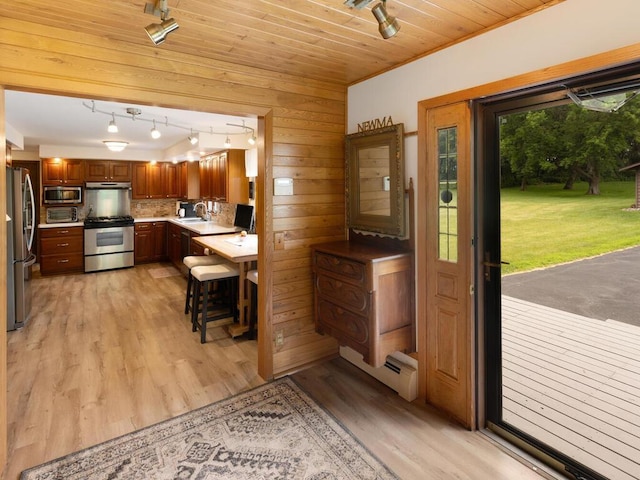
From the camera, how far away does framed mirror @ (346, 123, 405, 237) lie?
104 inches

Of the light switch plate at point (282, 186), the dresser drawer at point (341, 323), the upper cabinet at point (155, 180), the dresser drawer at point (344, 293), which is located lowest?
the dresser drawer at point (341, 323)

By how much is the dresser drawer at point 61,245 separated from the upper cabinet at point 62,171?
3.62 feet

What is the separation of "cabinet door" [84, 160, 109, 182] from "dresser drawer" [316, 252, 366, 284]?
6.40 meters

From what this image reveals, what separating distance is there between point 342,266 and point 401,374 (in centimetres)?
91

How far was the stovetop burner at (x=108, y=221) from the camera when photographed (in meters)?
6.88

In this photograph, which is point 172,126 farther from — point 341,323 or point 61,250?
point 341,323

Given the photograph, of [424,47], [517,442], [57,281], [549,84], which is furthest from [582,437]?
[57,281]

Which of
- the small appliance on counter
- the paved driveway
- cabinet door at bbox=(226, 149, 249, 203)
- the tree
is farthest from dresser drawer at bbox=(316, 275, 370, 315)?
Result: the small appliance on counter

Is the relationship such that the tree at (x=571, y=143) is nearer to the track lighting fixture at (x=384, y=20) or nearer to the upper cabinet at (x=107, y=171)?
the track lighting fixture at (x=384, y=20)

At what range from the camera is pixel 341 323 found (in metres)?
2.71

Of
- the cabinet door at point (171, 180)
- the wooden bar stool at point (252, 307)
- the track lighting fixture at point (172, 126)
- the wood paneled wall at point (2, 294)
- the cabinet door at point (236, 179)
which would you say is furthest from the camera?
the cabinet door at point (171, 180)

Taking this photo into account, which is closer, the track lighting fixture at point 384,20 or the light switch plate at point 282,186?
the track lighting fixture at point 384,20

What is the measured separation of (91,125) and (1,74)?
343cm

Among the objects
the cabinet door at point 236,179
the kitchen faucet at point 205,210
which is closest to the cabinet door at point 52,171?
the kitchen faucet at point 205,210
